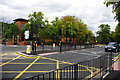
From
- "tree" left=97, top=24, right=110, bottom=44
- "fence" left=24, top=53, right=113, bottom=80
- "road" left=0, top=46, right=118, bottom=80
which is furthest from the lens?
"tree" left=97, top=24, right=110, bottom=44

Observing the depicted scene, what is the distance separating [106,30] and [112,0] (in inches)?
2355

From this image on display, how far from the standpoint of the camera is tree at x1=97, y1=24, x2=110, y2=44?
64.3m

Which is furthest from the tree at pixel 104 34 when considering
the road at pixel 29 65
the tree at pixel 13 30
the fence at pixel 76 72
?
the fence at pixel 76 72

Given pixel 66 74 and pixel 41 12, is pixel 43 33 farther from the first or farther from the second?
pixel 66 74

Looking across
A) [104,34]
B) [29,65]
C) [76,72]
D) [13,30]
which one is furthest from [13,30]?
[104,34]

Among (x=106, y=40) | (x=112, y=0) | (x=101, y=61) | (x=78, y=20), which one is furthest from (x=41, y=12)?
(x=106, y=40)

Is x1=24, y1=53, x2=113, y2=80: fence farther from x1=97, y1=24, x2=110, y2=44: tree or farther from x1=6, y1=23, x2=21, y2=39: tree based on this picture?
x1=97, y1=24, x2=110, y2=44: tree

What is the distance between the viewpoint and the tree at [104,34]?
211ft

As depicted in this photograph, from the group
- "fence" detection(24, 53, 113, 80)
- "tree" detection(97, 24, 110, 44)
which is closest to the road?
"fence" detection(24, 53, 113, 80)

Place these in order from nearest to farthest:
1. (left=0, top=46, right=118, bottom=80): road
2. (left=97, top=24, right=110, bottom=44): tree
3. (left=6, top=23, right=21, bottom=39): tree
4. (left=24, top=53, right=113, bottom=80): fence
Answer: (left=24, top=53, right=113, bottom=80): fence
(left=0, top=46, right=118, bottom=80): road
(left=6, top=23, right=21, bottom=39): tree
(left=97, top=24, right=110, bottom=44): tree

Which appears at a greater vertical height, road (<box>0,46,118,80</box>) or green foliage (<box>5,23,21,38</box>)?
green foliage (<box>5,23,21,38</box>)

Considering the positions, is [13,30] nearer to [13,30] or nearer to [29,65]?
[13,30]

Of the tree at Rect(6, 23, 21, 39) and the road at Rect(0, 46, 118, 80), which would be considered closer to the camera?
the road at Rect(0, 46, 118, 80)

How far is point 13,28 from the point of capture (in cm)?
4344
